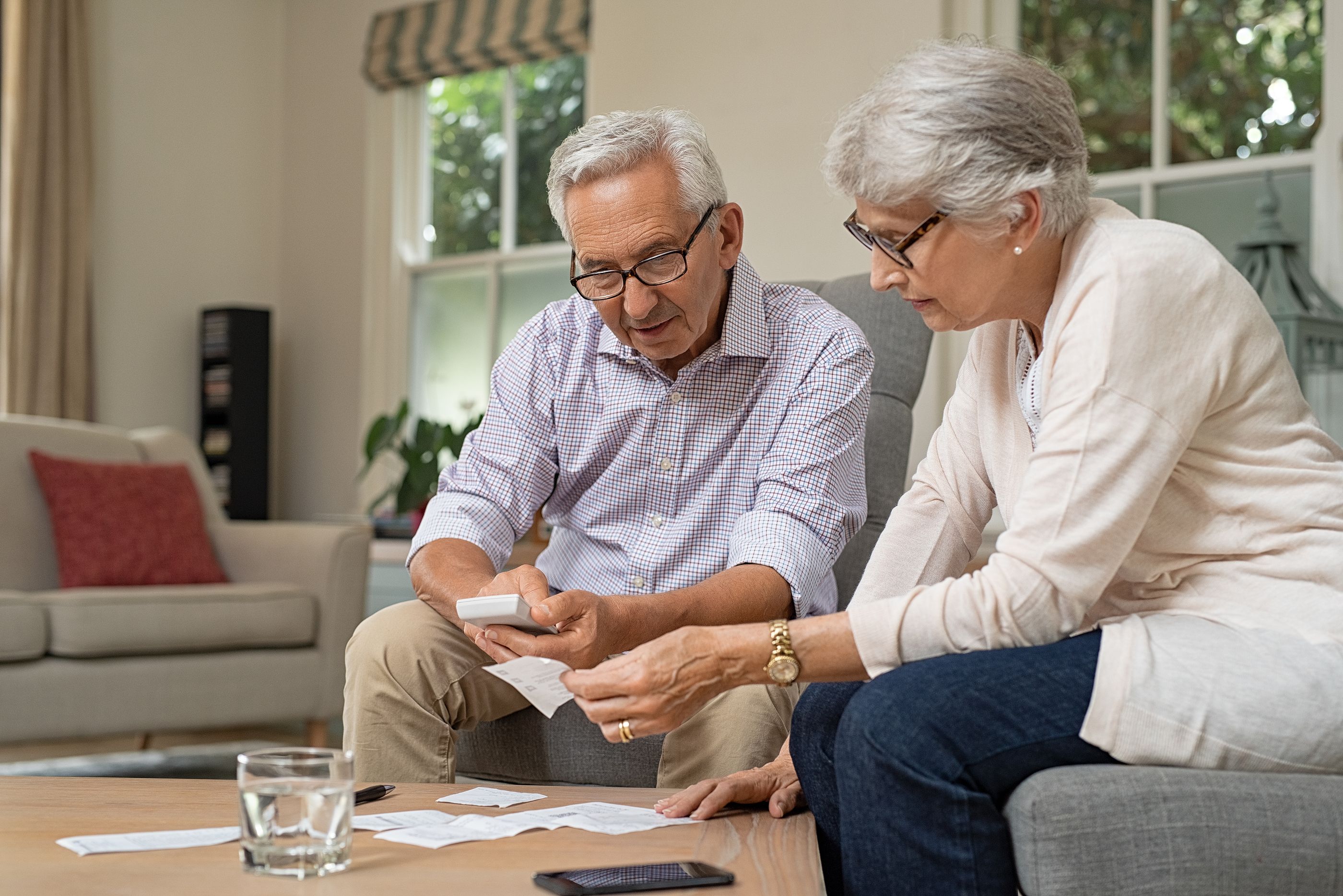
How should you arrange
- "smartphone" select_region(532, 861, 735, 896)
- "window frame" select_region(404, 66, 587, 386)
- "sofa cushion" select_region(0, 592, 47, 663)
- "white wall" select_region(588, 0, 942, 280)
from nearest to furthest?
"smartphone" select_region(532, 861, 735, 896)
"sofa cushion" select_region(0, 592, 47, 663)
"white wall" select_region(588, 0, 942, 280)
"window frame" select_region(404, 66, 587, 386)

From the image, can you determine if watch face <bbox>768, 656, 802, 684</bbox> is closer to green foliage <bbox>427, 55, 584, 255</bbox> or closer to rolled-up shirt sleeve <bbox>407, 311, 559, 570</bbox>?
rolled-up shirt sleeve <bbox>407, 311, 559, 570</bbox>

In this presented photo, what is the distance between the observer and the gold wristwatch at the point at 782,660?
1.14 metres

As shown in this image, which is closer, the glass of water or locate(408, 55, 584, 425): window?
the glass of water

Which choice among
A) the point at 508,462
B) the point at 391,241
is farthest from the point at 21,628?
the point at 391,241

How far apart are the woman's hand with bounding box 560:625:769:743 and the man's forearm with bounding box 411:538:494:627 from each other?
53cm

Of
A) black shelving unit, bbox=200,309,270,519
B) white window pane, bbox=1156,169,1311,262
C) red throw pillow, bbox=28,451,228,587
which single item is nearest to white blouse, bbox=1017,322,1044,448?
white window pane, bbox=1156,169,1311,262

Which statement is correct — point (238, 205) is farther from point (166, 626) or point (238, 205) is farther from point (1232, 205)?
point (1232, 205)

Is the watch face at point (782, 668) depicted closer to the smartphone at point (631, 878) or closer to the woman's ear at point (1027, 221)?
the smartphone at point (631, 878)

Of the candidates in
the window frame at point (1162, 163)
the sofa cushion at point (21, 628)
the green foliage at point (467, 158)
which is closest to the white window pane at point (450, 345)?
the green foliage at point (467, 158)

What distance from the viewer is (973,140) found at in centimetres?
115

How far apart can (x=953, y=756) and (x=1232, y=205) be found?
2.87 meters

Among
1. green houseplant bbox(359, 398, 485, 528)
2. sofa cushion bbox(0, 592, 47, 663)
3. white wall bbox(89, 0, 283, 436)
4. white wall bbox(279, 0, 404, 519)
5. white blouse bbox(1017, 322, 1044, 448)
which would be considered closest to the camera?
white blouse bbox(1017, 322, 1044, 448)

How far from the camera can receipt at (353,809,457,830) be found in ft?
3.86

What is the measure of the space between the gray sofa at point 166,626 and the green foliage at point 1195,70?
7.89 ft
